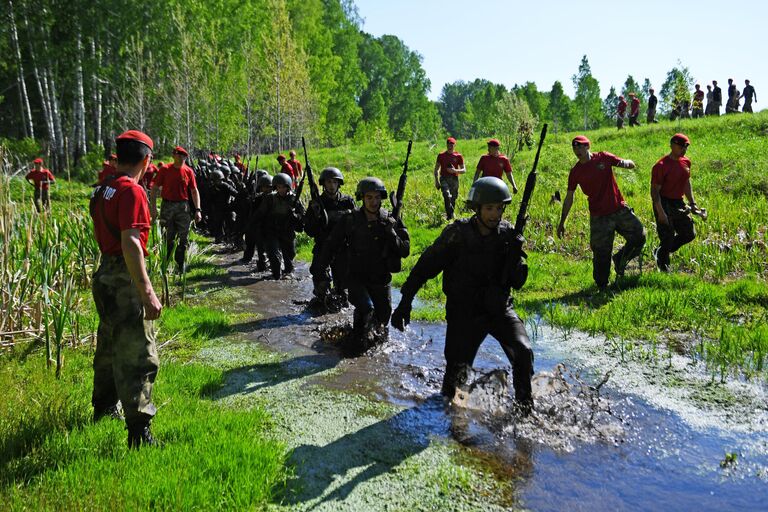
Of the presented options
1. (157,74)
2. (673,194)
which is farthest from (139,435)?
(157,74)

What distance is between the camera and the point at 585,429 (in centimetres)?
427

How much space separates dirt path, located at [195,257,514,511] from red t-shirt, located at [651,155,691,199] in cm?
523

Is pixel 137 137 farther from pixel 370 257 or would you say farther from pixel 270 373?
pixel 370 257

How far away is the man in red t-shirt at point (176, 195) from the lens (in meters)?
9.20

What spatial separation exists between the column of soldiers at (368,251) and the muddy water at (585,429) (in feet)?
1.14

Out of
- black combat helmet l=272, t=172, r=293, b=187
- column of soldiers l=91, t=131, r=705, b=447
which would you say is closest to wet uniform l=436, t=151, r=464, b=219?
column of soldiers l=91, t=131, r=705, b=447

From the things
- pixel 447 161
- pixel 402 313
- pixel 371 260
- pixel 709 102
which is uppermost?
pixel 709 102

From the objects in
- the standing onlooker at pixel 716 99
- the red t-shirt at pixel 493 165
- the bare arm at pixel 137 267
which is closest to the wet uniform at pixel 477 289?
the bare arm at pixel 137 267

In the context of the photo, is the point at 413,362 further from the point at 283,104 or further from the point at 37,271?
the point at 283,104

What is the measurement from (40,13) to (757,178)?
31.4m

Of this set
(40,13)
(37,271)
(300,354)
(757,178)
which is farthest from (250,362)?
(40,13)

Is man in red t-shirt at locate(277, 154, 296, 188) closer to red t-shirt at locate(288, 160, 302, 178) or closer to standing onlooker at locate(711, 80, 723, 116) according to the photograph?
red t-shirt at locate(288, 160, 302, 178)

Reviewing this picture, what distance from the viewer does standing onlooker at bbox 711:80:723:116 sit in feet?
94.0

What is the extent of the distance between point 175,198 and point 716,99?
2956cm
